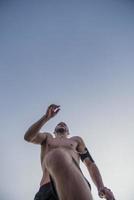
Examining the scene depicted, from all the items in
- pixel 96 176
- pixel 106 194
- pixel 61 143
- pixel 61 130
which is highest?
pixel 61 130

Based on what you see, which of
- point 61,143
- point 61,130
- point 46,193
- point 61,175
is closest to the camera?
point 61,175

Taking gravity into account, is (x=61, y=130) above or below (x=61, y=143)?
above

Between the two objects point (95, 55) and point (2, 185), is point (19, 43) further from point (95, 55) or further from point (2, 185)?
point (2, 185)

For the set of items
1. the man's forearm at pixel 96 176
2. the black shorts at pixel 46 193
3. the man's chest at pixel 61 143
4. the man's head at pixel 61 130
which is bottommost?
the black shorts at pixel 46 193

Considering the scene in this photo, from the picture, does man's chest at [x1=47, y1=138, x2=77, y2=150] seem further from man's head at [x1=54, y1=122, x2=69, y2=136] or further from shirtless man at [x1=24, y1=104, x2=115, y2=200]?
man's head at [x1=54, y1=122, x2=69, y2=136]

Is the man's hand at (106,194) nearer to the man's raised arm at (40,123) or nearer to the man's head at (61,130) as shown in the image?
the man's raised arm at (40,123)

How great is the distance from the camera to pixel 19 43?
2.40 meters

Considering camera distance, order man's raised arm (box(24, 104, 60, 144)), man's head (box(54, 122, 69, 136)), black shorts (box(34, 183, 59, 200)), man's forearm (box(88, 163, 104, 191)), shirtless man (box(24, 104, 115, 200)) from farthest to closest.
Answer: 1. man's head (box(54, 122, 69, 136))
2. man's forearm (box(88, 163, 104, 191))
3. man's raised arm (box(24, 104, 60, 144))
4. black shorts (box(34, 183, 59, 200))
5. shirtless man (box(24, 104, 115, 200))

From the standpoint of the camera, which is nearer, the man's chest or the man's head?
the man's chest

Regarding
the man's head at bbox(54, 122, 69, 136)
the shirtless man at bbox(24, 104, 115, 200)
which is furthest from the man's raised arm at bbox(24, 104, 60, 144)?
the man's head at bbox(54, 122, 69, 136)

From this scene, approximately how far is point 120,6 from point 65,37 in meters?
0.56

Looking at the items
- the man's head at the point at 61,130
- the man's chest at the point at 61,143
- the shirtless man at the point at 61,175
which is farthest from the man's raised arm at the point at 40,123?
the man's head at the point at 61,130

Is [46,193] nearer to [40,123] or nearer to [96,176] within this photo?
[40,123]

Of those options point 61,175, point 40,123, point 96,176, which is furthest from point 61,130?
point 61,175
